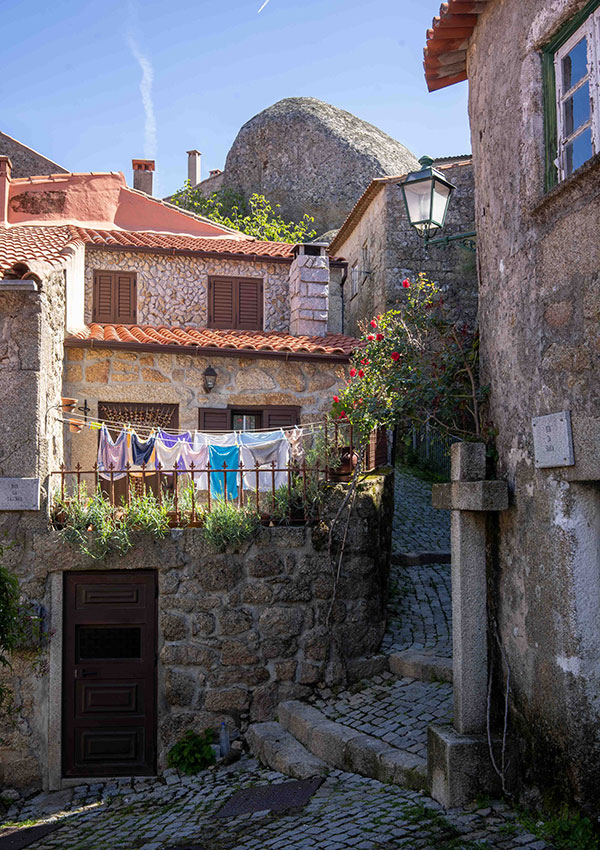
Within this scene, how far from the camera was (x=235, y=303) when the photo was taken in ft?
43.9

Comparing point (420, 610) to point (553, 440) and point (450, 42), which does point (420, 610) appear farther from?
point (450, 42)

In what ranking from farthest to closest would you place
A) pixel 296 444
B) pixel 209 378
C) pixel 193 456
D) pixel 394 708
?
pixel 209 378 < pixel 296 444 < pixel 193 456 < pixel 394 708

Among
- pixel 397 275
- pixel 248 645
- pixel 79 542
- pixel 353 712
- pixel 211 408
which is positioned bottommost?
pixel 353 712

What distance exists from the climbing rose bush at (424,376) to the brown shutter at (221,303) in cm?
619

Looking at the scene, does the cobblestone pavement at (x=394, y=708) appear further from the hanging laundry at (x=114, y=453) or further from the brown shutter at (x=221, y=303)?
the brown shutter at (x=221, y=303)

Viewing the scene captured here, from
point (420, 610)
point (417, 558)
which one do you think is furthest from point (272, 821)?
point (417, 558)

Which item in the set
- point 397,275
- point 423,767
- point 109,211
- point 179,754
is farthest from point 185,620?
point 397,275

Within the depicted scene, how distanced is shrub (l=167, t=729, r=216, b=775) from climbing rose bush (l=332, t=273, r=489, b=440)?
3495mm

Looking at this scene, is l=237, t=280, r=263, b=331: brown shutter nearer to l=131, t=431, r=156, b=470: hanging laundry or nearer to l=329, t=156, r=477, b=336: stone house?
l=329, t=156, r=477, b=336: stone house

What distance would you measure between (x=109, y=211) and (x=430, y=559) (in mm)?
8211

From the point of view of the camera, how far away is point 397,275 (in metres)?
16.5

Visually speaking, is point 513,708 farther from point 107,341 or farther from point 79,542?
point 107,341

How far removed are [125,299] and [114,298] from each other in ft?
0.56

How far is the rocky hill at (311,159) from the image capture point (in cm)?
2814
